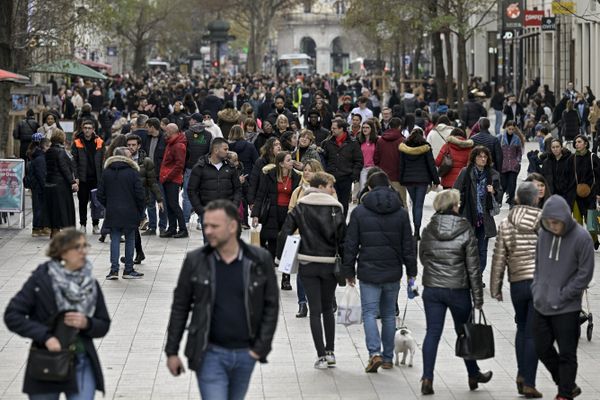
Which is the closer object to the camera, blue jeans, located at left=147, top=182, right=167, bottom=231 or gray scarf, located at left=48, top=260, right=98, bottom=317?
gray scarf, located at left=48, top=260, right=98, bottom=317

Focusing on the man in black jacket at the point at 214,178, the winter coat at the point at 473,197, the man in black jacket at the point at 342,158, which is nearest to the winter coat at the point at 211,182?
the man in black jacket at the point at 214,178

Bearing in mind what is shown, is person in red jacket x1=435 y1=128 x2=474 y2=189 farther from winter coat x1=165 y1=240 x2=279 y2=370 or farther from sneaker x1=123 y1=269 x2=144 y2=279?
winter coat x1=165 y1=240 x2=279 y2=370

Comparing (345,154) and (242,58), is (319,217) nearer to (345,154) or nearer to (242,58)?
(345,154)

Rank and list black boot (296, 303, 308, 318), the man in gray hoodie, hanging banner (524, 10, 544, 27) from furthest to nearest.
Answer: hanging banner (524, 10, 544, 27) → black boot (296, 303, 308, 318) → the man in gray hoodie

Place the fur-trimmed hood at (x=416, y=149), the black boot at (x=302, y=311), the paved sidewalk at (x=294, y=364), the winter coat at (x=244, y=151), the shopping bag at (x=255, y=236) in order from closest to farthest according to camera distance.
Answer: the paved sidewalk at (x=294, y=364), the black boot at (x=302, y=311), the shopping bag at (x=255, y=236), the fur-trimmed hood at (x=416, y=149), the winter coat at (x=244, y=151)

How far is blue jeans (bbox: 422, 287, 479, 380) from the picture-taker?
10680 mm

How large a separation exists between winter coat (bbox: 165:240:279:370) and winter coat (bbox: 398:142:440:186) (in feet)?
37.8

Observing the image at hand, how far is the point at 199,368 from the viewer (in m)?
7.81

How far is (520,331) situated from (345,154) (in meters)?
9.52

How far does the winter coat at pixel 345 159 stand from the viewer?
20.1 meters

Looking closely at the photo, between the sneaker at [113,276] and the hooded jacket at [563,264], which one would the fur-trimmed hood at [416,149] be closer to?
the sneaker at [113,276]

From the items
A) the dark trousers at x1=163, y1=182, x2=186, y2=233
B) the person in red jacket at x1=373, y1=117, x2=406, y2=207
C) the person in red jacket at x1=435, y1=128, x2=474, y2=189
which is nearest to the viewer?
the person in red jacket at x1=435, y1=128, x2=474, y2=189

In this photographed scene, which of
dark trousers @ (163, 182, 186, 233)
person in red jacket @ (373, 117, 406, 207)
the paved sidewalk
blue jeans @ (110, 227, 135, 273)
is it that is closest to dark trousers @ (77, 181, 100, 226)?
dark trousers @ (163, 182, 186, 233)

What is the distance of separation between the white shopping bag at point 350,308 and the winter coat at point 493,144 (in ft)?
25.6
